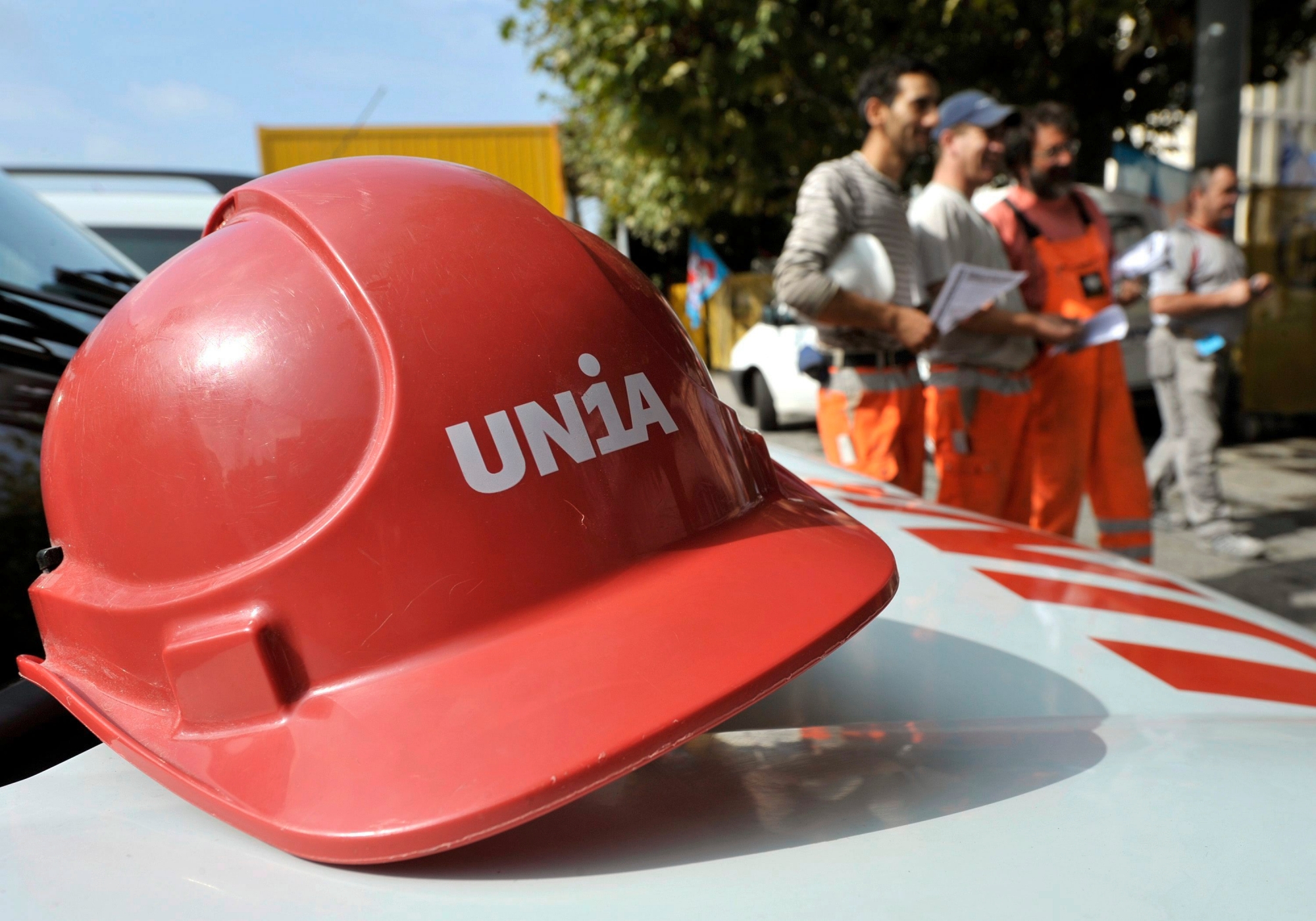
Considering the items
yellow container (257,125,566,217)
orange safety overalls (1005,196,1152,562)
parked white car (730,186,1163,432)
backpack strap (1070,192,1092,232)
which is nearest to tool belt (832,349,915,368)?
orange safety overalls (1005,196,1152,562)

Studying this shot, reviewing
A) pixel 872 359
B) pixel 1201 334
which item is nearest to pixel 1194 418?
pixel 1201 334

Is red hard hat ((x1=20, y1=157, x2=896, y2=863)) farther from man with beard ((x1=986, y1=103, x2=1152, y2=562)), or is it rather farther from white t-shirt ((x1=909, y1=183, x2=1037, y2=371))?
man with beard ((x1=986, y1=103, x2=1152, y2=562))

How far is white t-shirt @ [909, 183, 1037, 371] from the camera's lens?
12.0 feet

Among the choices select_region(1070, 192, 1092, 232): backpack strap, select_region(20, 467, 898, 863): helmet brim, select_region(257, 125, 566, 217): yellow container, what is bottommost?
select_region(20, 467, 898, 863): helmet brim

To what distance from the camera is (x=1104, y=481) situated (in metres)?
4.14

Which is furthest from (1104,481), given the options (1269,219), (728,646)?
(1269,219)

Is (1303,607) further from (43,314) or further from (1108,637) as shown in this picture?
(43,314)

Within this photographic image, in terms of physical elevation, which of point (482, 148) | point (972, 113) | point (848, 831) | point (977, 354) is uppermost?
point (482, 148)

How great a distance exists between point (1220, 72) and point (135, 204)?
719 cm

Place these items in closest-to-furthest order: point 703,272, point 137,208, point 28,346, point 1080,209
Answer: point 28,346 < point 1080,209 < point 137,208 < point 703,272

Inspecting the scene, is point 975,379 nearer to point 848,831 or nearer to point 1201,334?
point 1201,334

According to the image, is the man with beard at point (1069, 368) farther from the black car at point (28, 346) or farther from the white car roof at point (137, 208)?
the white car roof at point (137, 208)

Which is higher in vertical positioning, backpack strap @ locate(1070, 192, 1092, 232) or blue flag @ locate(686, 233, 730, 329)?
backpack strap @ locate(1070, 192, 1092, 232)

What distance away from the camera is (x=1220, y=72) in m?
7.24
